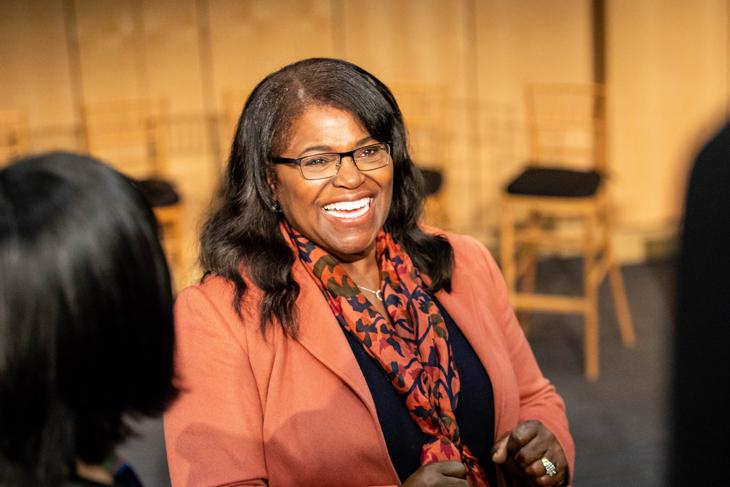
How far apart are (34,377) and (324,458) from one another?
2.96ft

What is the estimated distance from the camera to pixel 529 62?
5.32 meters

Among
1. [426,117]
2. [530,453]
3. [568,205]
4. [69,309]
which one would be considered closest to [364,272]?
[530,453]

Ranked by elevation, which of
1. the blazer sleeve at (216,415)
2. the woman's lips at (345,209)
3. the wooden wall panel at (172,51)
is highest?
the wooden wall panel at (172,51)

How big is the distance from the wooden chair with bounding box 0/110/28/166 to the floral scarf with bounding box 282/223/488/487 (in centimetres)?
286

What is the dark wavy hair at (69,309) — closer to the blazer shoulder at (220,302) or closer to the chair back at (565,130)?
the blazer shoulder at (220,302)

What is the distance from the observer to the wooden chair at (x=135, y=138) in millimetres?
4820

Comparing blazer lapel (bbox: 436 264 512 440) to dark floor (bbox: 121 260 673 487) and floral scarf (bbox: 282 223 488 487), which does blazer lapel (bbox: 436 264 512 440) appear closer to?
floral scarf (bbox: 282 223 488 487)

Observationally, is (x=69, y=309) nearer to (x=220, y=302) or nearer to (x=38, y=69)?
(x=220, y=302)

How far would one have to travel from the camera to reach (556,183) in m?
4.28

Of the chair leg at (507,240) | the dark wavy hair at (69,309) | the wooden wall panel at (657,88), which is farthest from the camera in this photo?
the wooden wall panel at (657,88)

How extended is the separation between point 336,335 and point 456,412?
0.30 m

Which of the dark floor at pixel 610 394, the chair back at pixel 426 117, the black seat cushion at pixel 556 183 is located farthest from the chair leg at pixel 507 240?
the chair back at pixel 426 117

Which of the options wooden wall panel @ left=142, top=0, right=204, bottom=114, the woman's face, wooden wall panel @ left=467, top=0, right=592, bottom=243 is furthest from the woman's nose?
wooden wall panel @ left=467, top=0, right=592, bottom=243

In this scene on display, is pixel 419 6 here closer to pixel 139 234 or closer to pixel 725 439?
pixel 139 234
